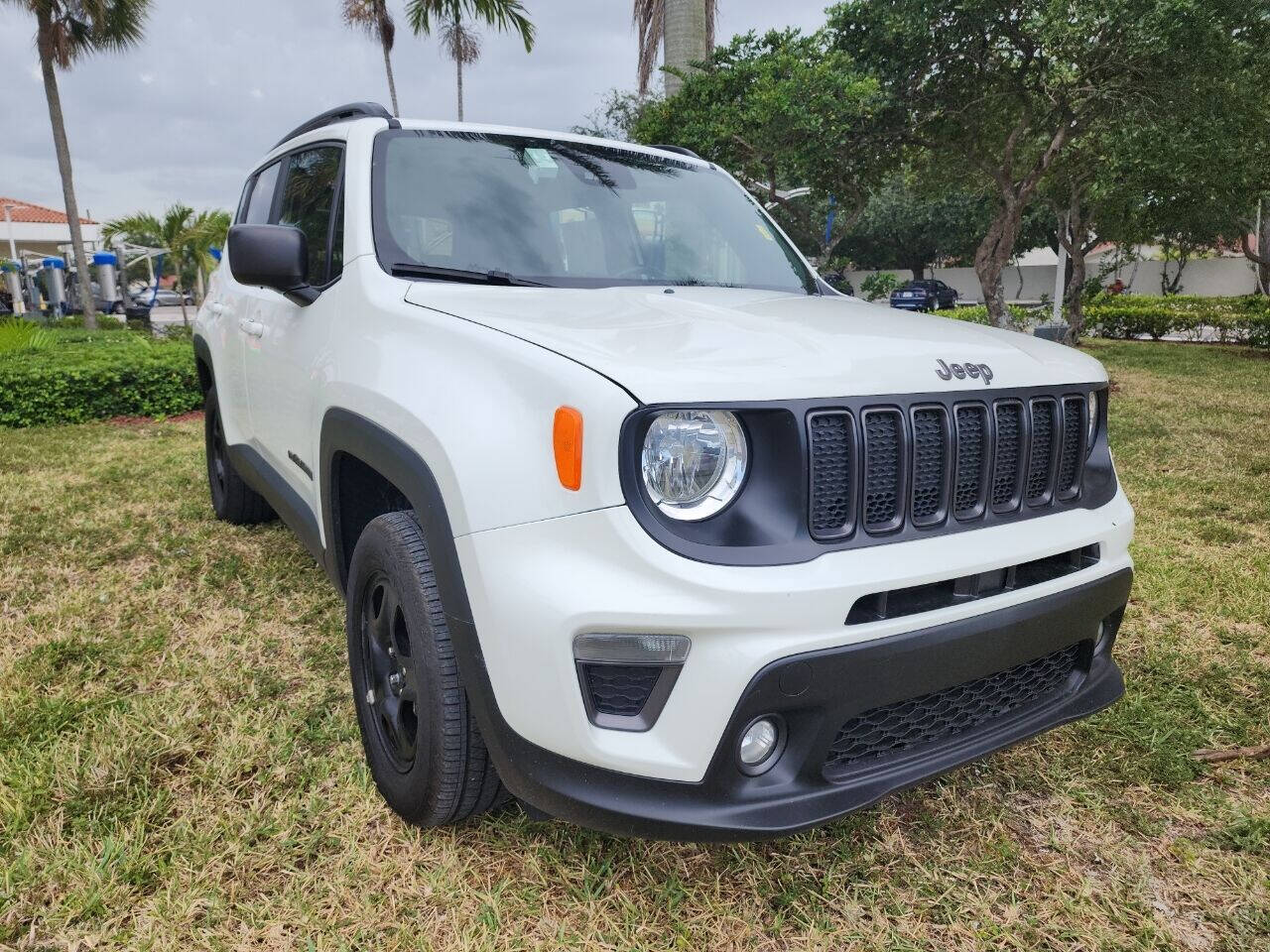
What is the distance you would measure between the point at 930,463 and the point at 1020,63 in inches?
380

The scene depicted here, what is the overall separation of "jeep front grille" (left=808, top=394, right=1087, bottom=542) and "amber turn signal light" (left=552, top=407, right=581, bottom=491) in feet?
1.43

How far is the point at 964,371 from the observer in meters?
1.91

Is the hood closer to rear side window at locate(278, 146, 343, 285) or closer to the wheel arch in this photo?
the wheel arch

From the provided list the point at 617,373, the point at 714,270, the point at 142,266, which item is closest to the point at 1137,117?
the point at 714,270

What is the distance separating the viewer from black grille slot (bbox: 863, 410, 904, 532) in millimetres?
1736

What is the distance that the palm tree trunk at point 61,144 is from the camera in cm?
1466

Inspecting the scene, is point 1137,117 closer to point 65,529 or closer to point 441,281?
point 441,281

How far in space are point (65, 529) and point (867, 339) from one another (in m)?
4.60

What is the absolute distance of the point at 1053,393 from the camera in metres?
2.09

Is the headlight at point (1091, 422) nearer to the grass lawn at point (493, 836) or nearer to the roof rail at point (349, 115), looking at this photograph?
the grass lawn at point (493, 836)

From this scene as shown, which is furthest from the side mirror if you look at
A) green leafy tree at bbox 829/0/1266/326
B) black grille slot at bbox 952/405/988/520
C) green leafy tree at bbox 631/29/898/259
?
green leafy tree at bbox 829/0/1266/326

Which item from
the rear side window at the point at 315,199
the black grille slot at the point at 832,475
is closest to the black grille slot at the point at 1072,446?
the black grille slot at the point at 832,475

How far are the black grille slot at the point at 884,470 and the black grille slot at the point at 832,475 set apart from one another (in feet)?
0.18

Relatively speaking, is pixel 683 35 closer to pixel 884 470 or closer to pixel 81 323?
pixel 884 470
